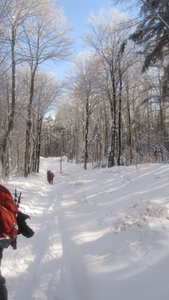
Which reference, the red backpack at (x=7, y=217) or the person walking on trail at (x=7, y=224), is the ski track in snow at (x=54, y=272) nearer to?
the person walking on trail at (x=7, y=224)

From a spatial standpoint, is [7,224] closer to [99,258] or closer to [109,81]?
[99,258]

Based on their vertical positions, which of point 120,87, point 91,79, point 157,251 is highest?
point 91,79

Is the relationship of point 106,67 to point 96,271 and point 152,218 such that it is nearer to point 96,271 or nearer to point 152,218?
point 152,218

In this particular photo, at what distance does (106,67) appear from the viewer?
1803 cm

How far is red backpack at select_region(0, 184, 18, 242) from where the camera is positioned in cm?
243

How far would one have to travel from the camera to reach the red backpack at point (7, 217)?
2432mm

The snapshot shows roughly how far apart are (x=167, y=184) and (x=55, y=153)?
7709cm

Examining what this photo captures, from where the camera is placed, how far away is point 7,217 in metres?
2.48

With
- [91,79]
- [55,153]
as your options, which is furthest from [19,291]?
[55,153]

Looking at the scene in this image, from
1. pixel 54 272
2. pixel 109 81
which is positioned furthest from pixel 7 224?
pixel 109 81

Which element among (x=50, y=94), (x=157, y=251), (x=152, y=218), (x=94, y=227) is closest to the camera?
(x=157, y=251)

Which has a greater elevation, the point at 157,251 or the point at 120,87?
the point at 120,87

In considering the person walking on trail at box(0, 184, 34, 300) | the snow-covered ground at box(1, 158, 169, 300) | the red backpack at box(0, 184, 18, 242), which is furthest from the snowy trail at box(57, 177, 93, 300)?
the red backpack at box(0, 184, 18, 242)

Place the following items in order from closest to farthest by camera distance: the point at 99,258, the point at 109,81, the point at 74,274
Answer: the point at 74,274, the point at 99,258, the point at 109,81
